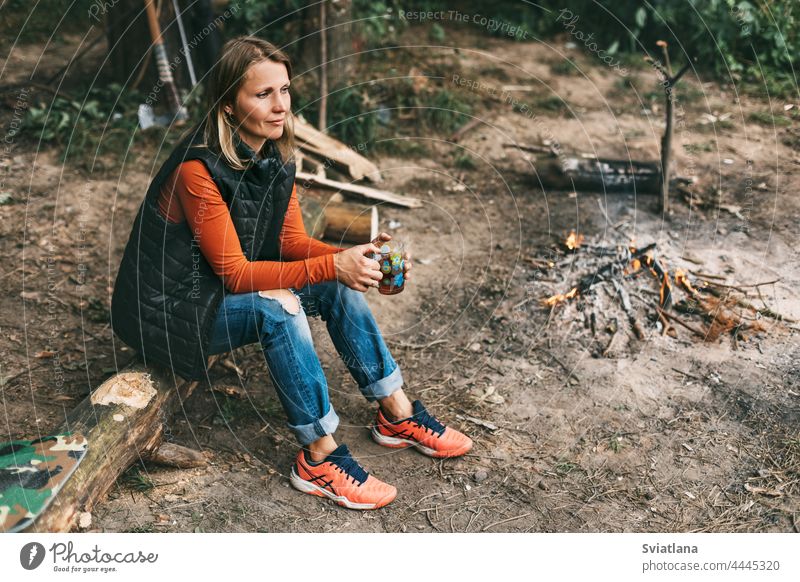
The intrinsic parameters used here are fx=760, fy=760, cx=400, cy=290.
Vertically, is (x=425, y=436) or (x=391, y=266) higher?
(x=391, y=266)

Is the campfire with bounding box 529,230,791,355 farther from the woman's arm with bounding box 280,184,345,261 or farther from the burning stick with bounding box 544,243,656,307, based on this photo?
the woman's arm with bounding box 280,184,345,261

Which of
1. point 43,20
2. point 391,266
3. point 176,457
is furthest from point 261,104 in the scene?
point 43,20

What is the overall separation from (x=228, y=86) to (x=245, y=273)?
2.21 ft

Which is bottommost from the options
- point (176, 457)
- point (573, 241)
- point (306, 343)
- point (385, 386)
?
point (176, 457)

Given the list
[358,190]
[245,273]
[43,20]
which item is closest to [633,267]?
[358,190]

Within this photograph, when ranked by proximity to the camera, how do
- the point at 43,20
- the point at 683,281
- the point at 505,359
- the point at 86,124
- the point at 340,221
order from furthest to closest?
the point at 43,20 < the point at 86,124 < the point at 340,221 < the point at 683,281 < the point at 505,359

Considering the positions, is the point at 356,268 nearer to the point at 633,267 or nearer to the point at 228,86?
the point at 228,86

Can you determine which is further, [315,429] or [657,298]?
[657,298]

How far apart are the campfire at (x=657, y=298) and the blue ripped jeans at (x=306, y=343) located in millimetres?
1245

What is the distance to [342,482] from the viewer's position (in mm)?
2945

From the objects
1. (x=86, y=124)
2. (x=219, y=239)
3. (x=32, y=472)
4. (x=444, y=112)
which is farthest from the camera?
(x=444, y=112)

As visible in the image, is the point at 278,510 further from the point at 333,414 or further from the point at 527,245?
the point at 527,245

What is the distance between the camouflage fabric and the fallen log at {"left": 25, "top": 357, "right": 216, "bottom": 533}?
29 millimetres

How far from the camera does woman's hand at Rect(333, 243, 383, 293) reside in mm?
2807
